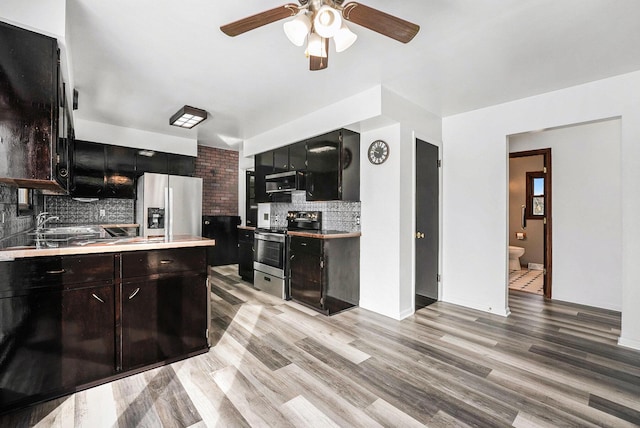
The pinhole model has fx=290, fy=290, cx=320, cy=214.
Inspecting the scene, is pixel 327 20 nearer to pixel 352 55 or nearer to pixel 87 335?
pixel 352 55

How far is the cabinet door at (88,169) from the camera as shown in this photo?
14.2ft

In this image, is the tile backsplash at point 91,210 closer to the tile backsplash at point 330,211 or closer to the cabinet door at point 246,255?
the cabinet door at point 246,255

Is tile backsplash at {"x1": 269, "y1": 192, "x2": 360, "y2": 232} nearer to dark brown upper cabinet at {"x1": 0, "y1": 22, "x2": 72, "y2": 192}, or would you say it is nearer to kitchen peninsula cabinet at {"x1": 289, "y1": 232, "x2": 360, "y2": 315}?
kitchen peninsula cabinet at {"x1": 289, "y1": 232, "x2": 360, "y2": 315}

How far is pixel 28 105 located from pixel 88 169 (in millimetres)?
3314

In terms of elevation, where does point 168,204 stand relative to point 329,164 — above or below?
below

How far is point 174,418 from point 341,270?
2.20m

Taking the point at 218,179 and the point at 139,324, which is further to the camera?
the point at 218,179

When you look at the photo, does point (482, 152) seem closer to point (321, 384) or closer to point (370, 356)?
point (370, 356)

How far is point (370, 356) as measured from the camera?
2.41 metres

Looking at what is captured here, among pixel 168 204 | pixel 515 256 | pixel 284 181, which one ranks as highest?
pixel 284 181

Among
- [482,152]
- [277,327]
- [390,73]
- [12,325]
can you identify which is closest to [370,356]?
[277,327]

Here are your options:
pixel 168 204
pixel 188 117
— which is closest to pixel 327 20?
pixel 188 117

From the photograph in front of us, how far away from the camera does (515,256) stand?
5.91 meters

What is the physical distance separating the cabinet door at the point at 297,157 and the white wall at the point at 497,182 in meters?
1.94
